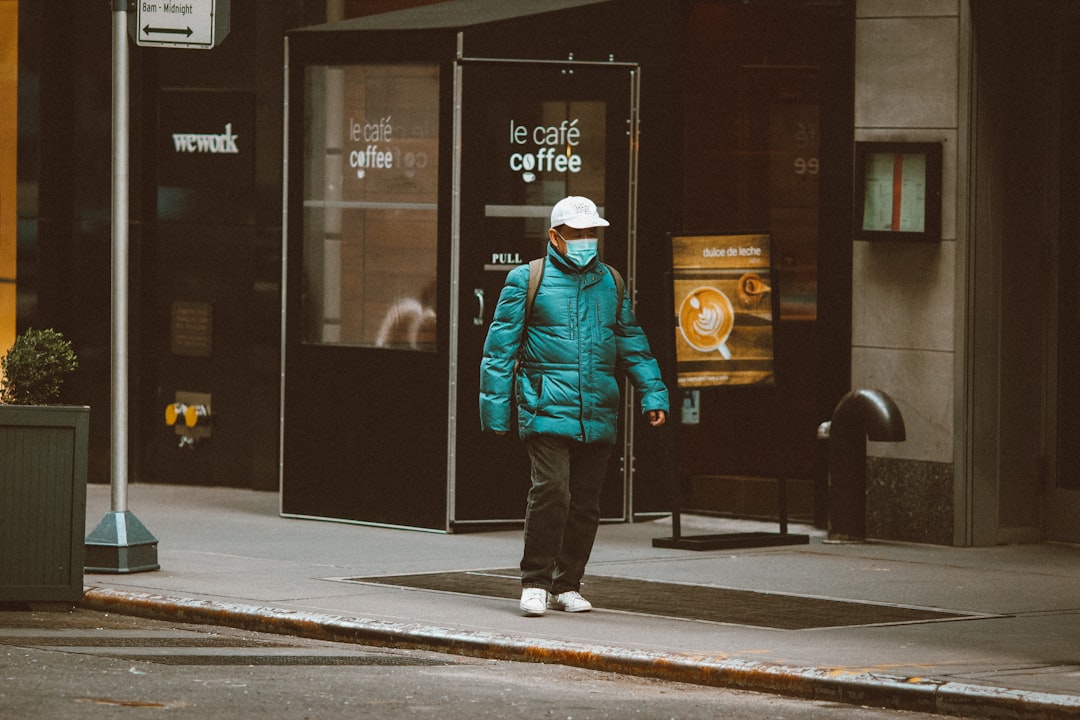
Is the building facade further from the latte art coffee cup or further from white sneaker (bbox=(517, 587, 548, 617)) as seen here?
white sneaker (bbox=(517, 587, 548, 617))

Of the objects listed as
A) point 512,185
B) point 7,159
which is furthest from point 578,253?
point 7,159

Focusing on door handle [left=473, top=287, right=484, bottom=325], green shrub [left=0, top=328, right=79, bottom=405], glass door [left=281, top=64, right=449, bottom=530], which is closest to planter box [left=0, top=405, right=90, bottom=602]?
green shrub [left=0, top=328, right=79, bottom=405]

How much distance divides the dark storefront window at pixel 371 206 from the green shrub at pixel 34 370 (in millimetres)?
2973

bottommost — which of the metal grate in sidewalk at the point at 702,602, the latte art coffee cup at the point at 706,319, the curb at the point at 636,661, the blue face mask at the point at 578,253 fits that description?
the curb at the point at 636,661

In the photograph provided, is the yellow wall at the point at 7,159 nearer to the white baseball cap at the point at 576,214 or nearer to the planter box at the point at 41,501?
the planter box at the point at 41,501

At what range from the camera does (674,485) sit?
481 inches

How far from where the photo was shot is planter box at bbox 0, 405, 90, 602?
32.6 ft

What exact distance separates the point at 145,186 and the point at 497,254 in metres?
3.57

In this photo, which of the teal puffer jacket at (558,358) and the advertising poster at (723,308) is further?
the advertising poster at (723,308)

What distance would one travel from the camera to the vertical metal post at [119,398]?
35.9ft

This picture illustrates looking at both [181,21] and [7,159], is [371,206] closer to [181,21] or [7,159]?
[181,21]

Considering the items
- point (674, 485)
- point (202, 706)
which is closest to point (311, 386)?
point (674, 485)

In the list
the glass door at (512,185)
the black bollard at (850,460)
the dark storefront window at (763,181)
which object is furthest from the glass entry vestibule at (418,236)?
the black bollard at (850,460)

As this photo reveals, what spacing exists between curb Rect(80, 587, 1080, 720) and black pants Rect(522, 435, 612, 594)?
0.77 m
